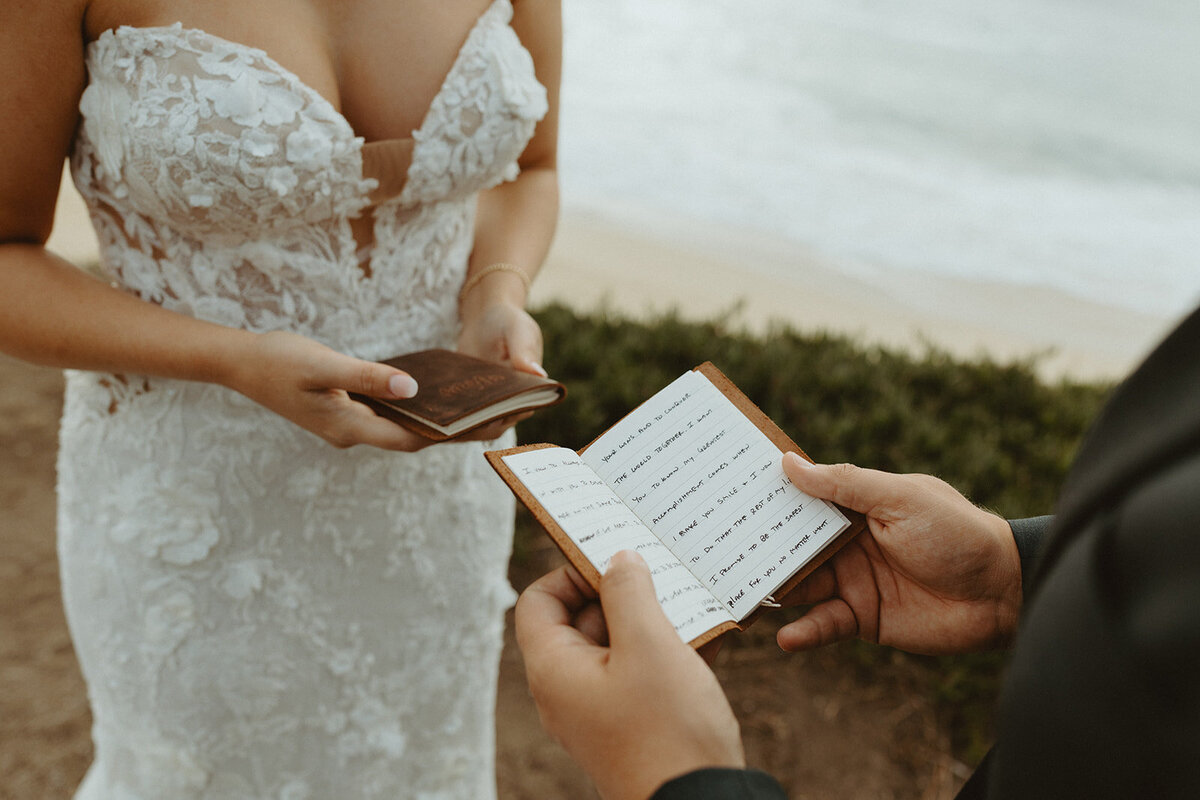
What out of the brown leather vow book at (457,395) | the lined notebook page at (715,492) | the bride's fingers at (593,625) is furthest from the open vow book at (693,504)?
the brown leather vow book at (457,395)

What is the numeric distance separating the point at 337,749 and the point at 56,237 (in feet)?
20.8

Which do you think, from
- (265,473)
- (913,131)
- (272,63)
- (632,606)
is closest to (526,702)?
(265,473)

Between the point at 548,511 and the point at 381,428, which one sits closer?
the point at 548,511

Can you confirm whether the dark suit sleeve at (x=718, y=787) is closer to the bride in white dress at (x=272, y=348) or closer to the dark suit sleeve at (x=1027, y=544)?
the dark suit sleeve at (x=1027, y=544)

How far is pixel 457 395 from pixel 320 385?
0.78 ft

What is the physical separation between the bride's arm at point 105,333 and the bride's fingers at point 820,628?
741 mm

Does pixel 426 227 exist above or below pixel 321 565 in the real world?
above

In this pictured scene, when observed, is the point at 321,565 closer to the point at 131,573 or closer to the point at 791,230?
the point at 131,573

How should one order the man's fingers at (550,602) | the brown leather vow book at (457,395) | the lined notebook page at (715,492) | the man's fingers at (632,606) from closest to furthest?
the man's fingers at (632,606) → the man's fingers at (550,602) → the lined notebook page at (715,492) → the brown leather vow book at (457,395)

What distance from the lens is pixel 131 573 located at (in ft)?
5.41

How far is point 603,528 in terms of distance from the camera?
1.15 metres

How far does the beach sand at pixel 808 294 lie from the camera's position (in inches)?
287

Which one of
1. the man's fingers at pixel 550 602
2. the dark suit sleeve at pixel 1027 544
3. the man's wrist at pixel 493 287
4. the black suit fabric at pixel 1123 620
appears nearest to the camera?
the black suit fabric at pixel 1123 620

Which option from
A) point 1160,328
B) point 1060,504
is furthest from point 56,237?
point 1160,328
